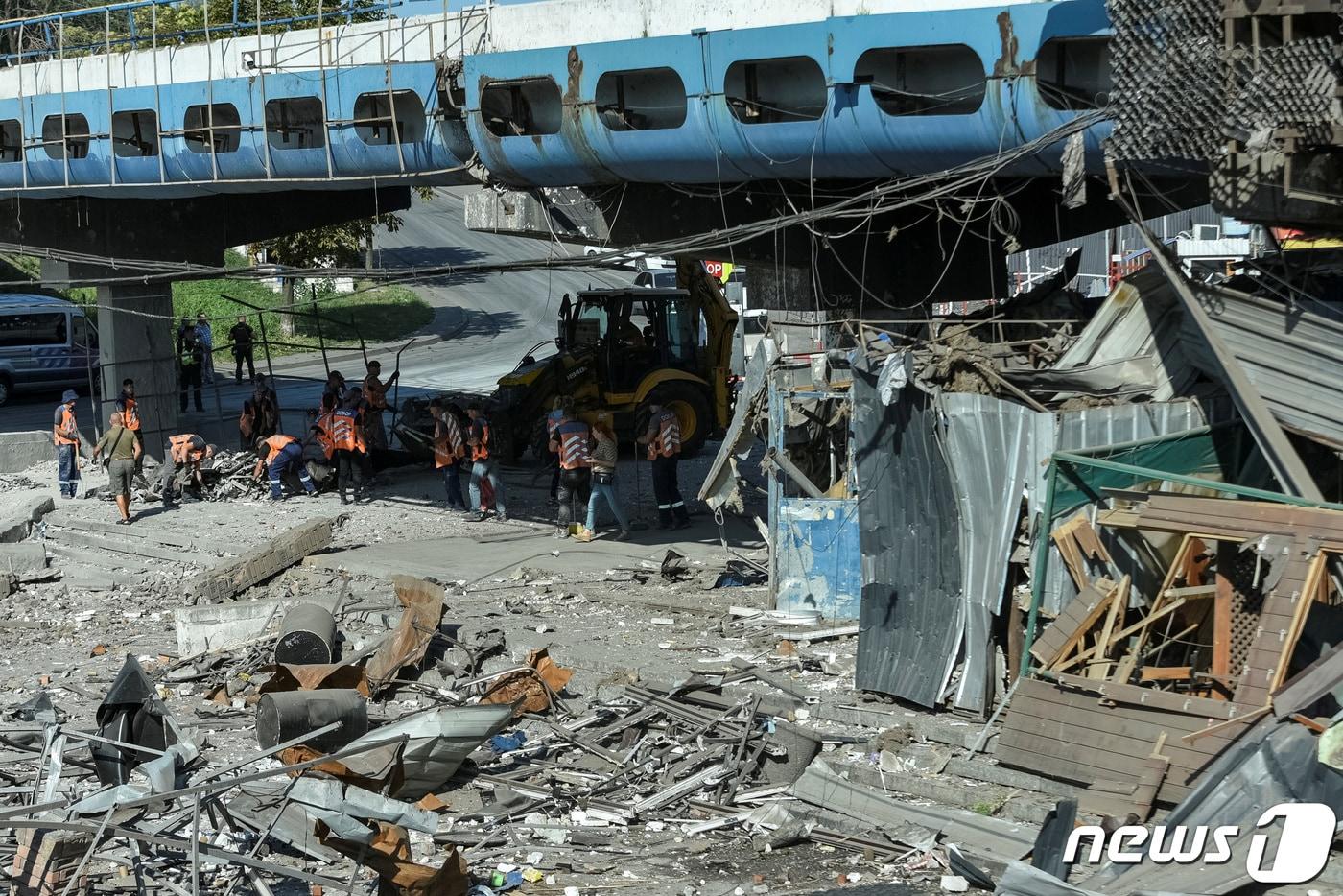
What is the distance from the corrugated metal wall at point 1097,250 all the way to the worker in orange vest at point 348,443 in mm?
17604

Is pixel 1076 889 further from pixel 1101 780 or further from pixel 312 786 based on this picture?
pixel 312 786

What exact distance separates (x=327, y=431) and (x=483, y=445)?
266cm

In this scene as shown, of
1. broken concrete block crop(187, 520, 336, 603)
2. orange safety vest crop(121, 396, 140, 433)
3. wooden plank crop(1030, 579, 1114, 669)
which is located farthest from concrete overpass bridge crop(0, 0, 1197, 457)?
broken concrete block crop(187, 520, 336, 603)

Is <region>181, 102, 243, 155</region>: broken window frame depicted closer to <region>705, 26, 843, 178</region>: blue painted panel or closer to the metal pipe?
<region>705, 26, 843, 178</region>: blue painted panel

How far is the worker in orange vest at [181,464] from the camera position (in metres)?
20.5

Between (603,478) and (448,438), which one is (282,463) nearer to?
(448,438)

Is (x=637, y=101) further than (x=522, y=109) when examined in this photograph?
No

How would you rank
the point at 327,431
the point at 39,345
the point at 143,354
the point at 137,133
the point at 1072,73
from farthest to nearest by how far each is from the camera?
1. the point at 39,345
2. the point at 143,354
3. the point at 137,133
4. the point at 327,431
5. the point at 1072,73

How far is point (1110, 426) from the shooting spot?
422 inches

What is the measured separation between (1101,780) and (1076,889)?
212cm

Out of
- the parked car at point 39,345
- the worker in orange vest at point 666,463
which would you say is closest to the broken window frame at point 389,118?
the worker in orange vest at point 666,463

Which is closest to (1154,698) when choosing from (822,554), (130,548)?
(822,554)

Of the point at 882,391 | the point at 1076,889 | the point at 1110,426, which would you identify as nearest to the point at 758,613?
the point at 882,391
